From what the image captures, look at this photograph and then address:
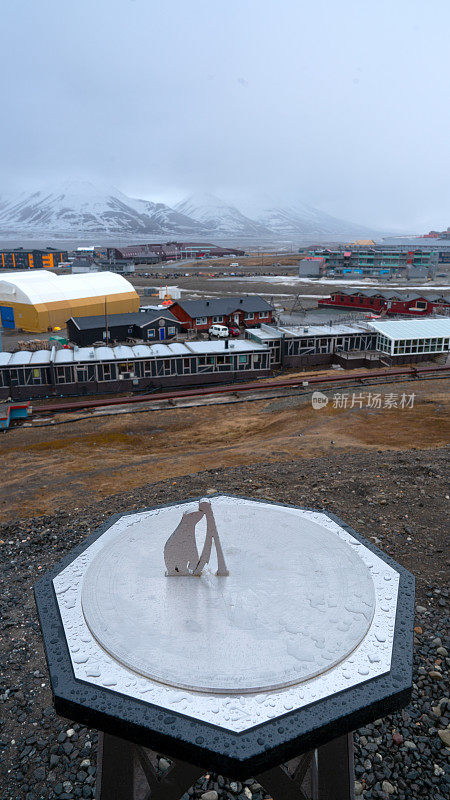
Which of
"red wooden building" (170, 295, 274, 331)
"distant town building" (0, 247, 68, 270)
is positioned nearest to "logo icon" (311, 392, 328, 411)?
"red wooden building" (170, 295, 274, 331)

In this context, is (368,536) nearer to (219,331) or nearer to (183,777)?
(183,777)

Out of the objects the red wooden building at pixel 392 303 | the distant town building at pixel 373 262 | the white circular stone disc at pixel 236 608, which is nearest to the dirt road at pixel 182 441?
the white circular stone disc at pixel 236 608

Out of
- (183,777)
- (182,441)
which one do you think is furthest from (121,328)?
(183,777)

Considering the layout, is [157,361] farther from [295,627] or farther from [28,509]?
[295,627]

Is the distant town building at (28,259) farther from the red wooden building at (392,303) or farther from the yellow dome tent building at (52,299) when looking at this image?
the red wooden building at (392,303)

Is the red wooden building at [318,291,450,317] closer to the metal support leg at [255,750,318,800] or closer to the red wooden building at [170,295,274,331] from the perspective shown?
the red wooden building at [170,295,274,331]

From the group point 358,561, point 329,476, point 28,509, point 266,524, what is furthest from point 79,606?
point 329,476
